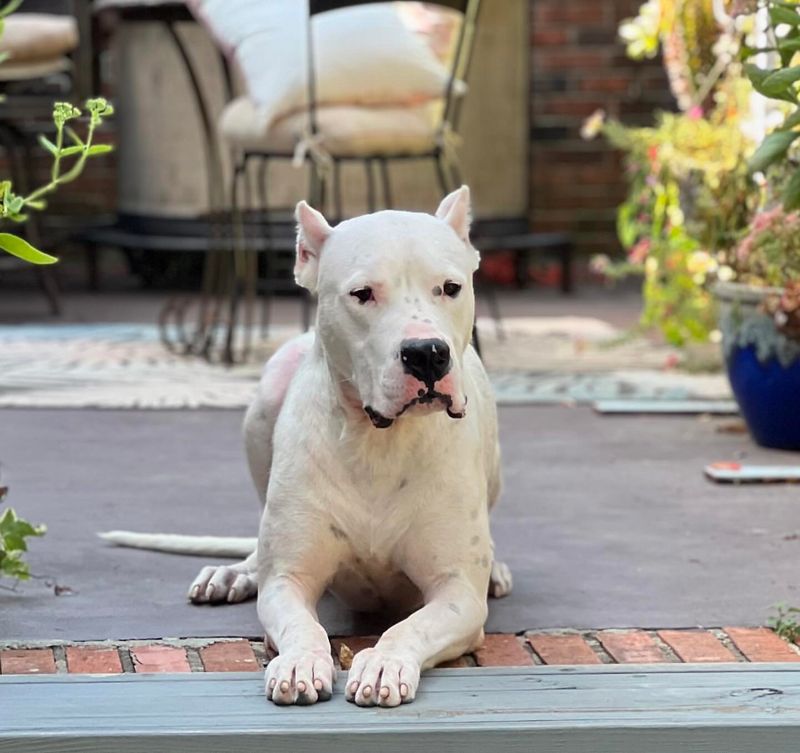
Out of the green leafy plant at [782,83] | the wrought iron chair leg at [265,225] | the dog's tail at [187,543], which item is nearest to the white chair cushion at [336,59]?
the wrought iron chair leg at [265,225]

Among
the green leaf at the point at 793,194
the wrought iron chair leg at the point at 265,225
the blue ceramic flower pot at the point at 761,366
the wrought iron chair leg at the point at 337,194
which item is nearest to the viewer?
the green leaf at the point at 793,194

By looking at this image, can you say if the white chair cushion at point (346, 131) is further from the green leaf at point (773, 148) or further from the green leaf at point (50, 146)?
the green leaf at point (50, 146)

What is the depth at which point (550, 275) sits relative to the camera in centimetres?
838

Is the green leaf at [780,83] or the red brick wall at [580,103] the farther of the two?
the red brick wall at [580,103]

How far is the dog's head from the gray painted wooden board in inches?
16.1

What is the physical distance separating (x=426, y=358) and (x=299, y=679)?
0.46 metres

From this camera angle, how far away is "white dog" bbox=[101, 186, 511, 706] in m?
2.27

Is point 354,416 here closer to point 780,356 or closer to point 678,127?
point 780,356

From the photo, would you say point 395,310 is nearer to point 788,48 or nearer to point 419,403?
point 419,403

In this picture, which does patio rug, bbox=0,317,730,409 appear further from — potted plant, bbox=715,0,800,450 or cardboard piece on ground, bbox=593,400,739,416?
potted plant, bbox=715,0,800,450

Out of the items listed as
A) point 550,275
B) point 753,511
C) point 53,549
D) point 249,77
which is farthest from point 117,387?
point 550,275

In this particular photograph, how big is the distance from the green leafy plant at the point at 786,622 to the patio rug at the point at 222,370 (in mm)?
2142

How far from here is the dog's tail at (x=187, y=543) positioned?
3.05 metres

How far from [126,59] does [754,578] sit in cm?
540
